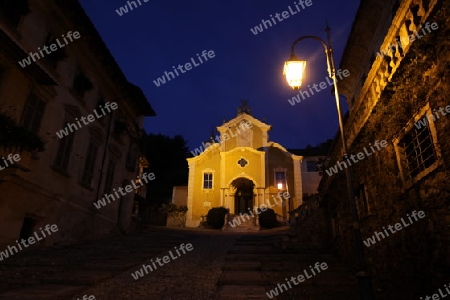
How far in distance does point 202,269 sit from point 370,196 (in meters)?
4.92

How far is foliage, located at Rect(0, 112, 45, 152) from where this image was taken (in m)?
7.95

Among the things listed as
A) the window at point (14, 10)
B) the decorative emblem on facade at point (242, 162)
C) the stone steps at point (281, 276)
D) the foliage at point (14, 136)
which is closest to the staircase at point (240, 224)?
the decorative emblem on facade at point (242, 162)

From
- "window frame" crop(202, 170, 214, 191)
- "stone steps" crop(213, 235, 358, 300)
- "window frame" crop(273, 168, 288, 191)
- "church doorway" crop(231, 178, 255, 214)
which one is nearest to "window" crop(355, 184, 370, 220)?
"stone steps" crop(213, 235, 358, 300)

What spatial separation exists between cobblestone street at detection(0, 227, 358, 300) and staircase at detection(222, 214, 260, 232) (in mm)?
14397

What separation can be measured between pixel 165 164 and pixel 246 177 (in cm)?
2070

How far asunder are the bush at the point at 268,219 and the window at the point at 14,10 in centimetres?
2199

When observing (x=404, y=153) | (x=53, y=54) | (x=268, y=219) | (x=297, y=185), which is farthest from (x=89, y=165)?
(x=297, y=185)

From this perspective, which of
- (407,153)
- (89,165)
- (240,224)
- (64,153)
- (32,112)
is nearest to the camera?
(407,153)

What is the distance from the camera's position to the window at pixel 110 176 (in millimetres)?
16234

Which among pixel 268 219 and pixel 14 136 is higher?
pixel 268 219

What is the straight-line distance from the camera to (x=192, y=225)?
30.5 metres

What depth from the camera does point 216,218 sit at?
27.4 metres

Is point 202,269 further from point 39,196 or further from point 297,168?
point 297,168

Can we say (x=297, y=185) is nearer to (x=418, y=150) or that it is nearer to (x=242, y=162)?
(x=242, y=162)
